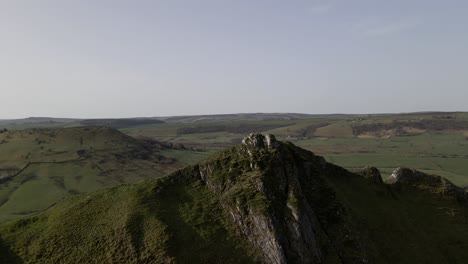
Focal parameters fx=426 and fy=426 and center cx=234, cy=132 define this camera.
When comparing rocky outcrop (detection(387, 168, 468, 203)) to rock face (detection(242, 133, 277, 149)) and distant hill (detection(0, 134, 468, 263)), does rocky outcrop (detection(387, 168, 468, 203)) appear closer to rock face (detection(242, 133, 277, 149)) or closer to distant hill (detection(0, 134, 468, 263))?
distant hill (detection(0, 134, 468, 263))

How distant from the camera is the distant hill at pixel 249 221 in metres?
40.8

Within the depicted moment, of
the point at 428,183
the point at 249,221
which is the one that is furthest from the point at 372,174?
the point at 249,221

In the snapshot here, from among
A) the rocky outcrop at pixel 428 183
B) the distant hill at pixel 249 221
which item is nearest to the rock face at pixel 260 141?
the distant hill at pixel 249 221

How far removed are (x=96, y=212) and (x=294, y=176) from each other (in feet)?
72.2

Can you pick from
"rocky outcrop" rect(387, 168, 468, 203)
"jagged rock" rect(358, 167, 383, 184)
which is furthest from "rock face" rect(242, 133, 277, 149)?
"rocky outcrop" rect(387, 168, 468, 203)

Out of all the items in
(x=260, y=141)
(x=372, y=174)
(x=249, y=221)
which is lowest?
(x=249, y=221)

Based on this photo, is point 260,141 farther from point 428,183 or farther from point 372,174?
point 428,183

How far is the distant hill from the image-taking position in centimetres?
4078

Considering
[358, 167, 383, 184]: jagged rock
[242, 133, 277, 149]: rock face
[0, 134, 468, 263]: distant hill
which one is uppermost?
[242, 133, 277, 149]: rock face

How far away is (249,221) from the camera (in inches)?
1649

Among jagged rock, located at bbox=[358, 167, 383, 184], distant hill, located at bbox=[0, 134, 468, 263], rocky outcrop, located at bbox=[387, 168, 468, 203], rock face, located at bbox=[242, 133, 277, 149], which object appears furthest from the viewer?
rocky outcrop, located at bbox=[387, 168, 468, 203]

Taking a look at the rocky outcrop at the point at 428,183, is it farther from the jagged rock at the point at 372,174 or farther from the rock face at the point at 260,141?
the rock face at the point at 260,141

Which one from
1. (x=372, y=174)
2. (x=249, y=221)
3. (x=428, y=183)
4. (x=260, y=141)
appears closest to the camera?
(x=249, y=221)

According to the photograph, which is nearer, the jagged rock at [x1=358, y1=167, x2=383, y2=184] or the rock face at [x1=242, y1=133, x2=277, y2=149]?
the rock face at [x1=242, y1=133, x2=277, y2=149]
